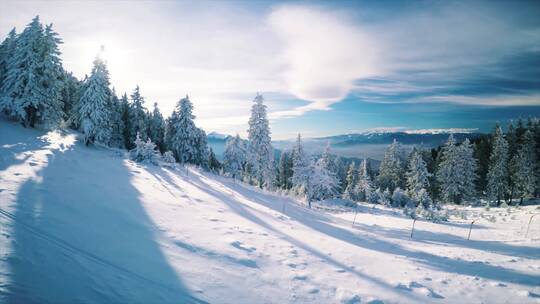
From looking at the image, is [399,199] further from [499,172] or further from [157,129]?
[157,129]

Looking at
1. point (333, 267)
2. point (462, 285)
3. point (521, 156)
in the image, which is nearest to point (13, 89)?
point (333, 267)

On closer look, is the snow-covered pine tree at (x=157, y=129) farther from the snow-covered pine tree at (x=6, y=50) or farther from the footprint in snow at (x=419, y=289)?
the footprint in snow at (x=419, y=289)

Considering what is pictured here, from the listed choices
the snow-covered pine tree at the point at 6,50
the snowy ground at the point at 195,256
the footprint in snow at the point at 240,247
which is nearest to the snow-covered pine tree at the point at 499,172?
the snowy ground at the point at 195,256

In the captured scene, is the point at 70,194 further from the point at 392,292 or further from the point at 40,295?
the point at 392,292

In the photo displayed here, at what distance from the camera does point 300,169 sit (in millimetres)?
34688

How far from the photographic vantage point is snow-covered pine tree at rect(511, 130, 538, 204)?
3441 cm

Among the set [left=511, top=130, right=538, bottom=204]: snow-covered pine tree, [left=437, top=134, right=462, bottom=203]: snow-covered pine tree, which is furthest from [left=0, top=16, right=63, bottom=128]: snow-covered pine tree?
[left=511, top=130, right=538, bottom=204]: snow-covered pine tree

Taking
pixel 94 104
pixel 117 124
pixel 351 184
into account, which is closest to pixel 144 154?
pixel 94 104

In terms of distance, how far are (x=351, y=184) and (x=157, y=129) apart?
43586 millimetres

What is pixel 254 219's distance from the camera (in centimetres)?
1320

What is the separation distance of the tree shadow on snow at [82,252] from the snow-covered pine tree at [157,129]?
42.3 metres

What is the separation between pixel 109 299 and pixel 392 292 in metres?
Answer: 6.68

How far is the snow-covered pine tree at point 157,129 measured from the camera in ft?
164

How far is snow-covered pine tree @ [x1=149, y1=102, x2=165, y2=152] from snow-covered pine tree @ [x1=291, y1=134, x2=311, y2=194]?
93.4 feet
